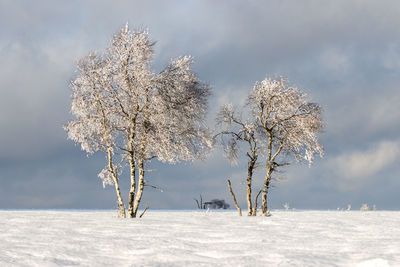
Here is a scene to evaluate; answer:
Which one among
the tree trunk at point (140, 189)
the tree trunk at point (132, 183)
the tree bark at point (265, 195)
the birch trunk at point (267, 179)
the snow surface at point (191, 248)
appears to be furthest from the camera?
the tree bark at point (265, 195)

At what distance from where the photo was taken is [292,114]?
2305cm

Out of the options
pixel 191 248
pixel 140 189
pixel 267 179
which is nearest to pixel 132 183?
pixel 140 189

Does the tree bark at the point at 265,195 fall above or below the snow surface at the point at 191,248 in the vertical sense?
above

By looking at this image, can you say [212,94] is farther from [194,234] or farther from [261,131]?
[194,234]

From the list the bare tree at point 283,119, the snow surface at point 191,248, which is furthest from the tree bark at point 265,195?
the snow surface at point 191,248

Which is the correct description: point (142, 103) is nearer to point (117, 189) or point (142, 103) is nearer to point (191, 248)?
point (117, 189)

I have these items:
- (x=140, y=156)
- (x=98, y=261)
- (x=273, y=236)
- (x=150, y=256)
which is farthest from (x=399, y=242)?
(x=140, y=156)

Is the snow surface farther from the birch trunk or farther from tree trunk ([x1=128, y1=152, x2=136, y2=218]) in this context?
the birch trunk

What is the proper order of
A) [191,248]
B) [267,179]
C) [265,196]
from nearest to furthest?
[191,248], [267,179], [265,196]

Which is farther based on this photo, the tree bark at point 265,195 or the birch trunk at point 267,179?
the tree bark at point 265,195

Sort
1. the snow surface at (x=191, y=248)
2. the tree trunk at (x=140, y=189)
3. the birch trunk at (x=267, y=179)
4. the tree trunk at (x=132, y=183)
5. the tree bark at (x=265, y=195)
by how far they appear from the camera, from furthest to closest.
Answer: the tree bark at (x=265, y=195) → the birch trunk at (x=267, y=179) → the tree trunk at (x=140, y=189) → the tree trunk at (x=132, y=183) → the snow surface at (x=191, y=248)

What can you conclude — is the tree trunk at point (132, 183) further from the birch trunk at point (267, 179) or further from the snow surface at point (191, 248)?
the snow surface at point (191, 248)

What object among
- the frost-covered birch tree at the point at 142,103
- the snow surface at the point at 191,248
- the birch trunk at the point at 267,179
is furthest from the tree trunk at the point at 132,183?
the snow surface at the point at 191,248

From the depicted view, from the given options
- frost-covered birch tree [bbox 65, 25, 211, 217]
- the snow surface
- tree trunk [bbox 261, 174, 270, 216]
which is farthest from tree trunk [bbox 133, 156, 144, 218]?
the snow surface
